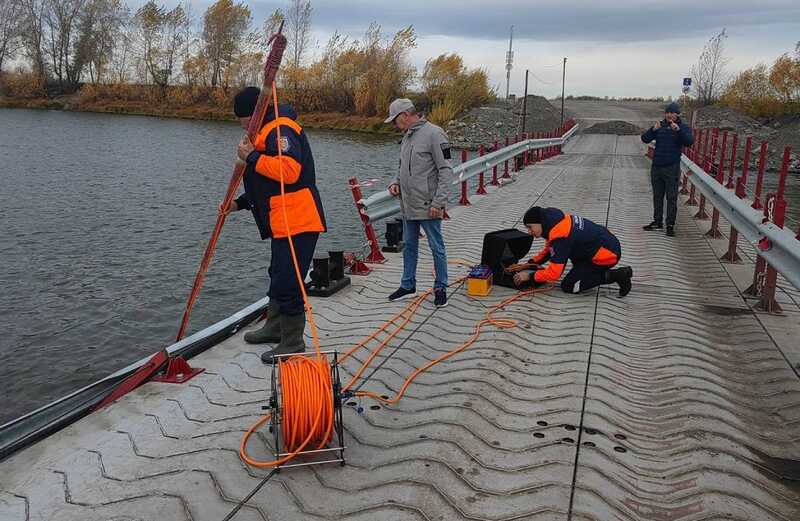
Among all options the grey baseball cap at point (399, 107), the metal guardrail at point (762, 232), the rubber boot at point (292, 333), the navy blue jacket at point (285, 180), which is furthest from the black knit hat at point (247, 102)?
the metal guardrail at point (762, 232)

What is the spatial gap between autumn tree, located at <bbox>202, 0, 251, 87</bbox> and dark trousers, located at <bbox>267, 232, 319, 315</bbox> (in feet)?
216

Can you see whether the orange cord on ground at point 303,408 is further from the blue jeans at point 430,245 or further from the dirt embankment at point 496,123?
the dirt embankment at point 496,123

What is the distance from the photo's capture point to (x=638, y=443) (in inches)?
155

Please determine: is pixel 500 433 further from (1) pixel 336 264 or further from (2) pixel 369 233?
(2) pixel 369 233

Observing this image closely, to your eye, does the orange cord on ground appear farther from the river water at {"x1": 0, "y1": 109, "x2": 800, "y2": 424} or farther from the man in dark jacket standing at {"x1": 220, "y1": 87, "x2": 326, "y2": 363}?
the river water at {"x1": 0, "y1": 109, "x2": 800, "y2": 424}

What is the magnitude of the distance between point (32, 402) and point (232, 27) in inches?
2628

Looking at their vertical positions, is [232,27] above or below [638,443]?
above

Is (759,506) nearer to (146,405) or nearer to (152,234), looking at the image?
(146,405)

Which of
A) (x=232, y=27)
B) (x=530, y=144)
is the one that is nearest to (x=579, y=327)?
(x=530, y=144)

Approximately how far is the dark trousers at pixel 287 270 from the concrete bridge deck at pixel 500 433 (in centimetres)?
58

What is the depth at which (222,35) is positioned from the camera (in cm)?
6688

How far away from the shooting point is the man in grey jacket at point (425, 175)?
6.32m

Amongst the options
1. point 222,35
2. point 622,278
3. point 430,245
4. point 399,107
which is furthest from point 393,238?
point 222,35

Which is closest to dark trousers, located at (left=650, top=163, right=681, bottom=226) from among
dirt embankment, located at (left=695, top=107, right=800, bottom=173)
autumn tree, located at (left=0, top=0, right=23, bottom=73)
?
dirt embankment, located at (left=695, top=107, right=800, bottom=173)
